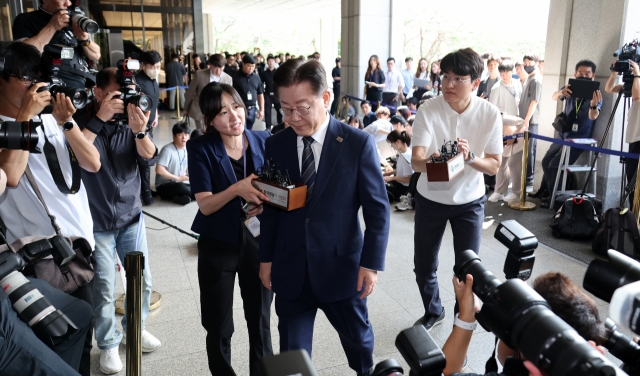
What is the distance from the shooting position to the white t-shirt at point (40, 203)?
2018mm

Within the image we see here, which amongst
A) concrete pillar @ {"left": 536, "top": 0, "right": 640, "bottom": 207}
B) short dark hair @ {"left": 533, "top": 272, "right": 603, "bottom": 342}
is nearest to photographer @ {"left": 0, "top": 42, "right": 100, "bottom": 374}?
short dark hair @ {"left": 533, "top": 272, "right": 603, "bottom": 342}

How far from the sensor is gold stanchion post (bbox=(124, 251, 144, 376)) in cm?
189

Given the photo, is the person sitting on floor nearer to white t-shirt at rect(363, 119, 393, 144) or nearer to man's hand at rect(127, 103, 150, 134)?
white t-shirt at rect(363, 119, 393, 144)

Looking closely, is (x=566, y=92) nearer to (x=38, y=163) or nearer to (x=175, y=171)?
(x=175, y=171)

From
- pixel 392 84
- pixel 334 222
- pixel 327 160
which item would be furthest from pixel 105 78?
pixel 392 84

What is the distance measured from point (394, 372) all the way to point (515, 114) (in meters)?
5.82

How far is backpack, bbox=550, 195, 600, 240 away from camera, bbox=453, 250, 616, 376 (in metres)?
3.89

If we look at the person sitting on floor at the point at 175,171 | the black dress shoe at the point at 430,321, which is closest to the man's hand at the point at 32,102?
the black dress shoe at the point at 430,321

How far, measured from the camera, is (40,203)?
80.1 inches

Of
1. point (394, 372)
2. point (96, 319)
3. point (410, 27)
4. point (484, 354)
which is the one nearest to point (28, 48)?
point (96, 319)

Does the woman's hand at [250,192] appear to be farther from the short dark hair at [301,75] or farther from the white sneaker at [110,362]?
the white sneaker at [110,362]

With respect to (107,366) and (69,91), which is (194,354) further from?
(69,91)

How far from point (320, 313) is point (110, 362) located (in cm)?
130

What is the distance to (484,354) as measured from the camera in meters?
2.87
